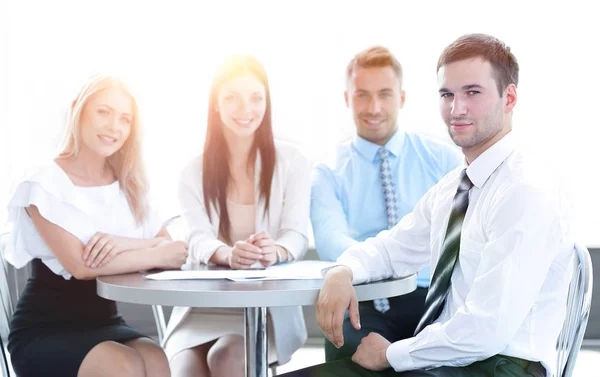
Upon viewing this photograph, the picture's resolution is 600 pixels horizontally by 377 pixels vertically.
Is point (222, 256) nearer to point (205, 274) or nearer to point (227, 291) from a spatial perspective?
point (205, 274)

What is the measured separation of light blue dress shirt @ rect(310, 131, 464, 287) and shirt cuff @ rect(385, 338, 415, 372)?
1252 millimetres

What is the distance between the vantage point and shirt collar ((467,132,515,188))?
187 centimetres

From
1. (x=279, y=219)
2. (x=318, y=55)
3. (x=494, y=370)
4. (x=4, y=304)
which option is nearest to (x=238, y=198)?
(x=279, y=219)

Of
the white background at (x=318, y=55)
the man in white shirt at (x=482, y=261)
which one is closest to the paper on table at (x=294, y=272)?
the man in white shirt at (x=482, y=261)

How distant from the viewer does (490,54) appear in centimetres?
188

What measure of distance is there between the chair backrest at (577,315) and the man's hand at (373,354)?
1.37 feet

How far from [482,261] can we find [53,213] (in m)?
1.46

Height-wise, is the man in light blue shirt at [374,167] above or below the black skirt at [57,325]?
above

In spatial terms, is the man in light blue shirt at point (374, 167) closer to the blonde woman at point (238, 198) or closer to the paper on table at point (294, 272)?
the blonde woman at point (238, 198)

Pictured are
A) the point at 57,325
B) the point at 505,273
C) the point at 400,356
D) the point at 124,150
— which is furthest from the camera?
the point at 124,150

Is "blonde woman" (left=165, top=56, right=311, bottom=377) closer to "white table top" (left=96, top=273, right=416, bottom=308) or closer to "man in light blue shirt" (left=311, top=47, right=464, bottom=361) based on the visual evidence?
"man in light blue shirt" (left=311, top=47, right=464, bottom=361)

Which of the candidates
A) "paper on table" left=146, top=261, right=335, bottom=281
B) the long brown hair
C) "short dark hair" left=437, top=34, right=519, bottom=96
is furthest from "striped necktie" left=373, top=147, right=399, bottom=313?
"short dark hair" left=437, top=34, right=519, bottom=96

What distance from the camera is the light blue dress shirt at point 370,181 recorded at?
10.1ft

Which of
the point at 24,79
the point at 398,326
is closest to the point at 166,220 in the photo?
the point at 398,326
